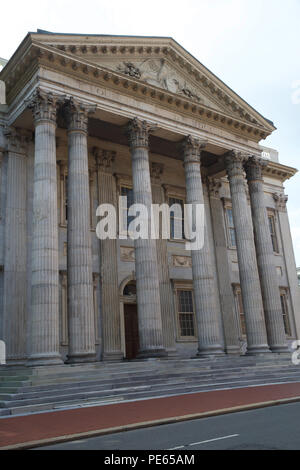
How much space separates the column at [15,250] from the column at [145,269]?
4.87m

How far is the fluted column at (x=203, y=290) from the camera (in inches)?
797

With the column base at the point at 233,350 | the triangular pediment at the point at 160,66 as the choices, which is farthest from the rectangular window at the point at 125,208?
the column base at the point at 233,350

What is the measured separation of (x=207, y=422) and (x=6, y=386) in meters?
7.07

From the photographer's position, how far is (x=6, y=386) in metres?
13.8

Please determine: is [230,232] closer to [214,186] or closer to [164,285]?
[214,186]

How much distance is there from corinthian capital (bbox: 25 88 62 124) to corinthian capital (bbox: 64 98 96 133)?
74 centimetres

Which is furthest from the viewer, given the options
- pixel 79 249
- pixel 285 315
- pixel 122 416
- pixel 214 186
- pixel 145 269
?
pixel 285 315

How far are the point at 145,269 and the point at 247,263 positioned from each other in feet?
21.6

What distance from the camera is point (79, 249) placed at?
685 inches

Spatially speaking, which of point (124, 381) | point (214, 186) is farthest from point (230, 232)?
point (124, 381)

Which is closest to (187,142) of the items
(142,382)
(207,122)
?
(207,122)

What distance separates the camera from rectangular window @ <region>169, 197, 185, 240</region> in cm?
2570

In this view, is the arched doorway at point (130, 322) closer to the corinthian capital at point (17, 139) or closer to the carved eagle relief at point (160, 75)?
the corinthian capital at point (17, 139)

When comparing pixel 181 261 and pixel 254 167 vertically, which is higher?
pixel 254 167
